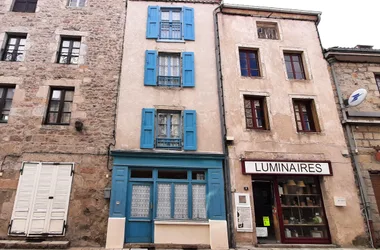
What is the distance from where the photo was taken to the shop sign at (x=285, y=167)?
773cm

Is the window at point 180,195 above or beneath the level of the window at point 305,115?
beneath

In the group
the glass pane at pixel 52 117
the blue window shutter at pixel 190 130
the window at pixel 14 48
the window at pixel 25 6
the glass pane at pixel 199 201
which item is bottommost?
the glass pane at pixel 199 201

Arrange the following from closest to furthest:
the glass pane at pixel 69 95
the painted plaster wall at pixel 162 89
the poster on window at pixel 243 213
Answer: the poster on window at pixel 243 213 → the painted plaster wall at pixel 162 89 → the glass pane at pixel 69 95

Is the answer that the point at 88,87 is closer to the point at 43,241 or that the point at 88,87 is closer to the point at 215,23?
the point at 43,241

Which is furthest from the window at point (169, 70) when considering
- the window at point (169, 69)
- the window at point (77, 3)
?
the window at point (77, 3)

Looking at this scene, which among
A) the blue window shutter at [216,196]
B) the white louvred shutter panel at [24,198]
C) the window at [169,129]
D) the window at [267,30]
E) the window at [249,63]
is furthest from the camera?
the window at [267,30]

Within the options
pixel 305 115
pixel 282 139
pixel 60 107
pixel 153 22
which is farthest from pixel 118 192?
pixel 305 115

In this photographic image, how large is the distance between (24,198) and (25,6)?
7470 mm

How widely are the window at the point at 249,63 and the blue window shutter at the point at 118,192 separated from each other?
5.62m

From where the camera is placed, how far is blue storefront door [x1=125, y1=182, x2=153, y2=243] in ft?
23.2

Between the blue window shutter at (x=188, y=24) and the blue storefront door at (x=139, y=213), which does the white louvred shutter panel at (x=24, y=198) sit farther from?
the blue window shutter at (x=188, y=24)

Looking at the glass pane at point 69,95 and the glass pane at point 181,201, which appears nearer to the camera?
the glass pane at point 181,201

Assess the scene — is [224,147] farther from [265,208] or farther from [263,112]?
[265,208]

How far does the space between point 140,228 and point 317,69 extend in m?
8.51
